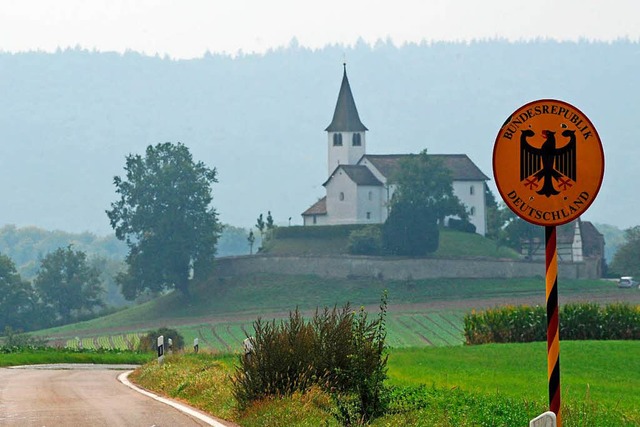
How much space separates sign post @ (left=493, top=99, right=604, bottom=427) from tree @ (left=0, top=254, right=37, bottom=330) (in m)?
132

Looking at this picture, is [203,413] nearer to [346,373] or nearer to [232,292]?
[346,373]

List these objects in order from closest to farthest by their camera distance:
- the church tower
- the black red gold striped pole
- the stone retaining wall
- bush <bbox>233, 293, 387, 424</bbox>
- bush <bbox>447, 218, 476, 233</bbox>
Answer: the black red gold striped pole < bush <bbox>233, 293, 387, 424</bbox> < the stone retaining wall < bush <bbox>447, 218, 476, 233</bbox> < the church tower

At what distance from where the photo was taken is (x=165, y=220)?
144 metres

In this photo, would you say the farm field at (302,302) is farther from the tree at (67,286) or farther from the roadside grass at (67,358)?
the roadside grass at (67,358)

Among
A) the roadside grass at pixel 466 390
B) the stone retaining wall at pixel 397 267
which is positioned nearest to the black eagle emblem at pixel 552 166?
the roadside grass at pixel 466 390

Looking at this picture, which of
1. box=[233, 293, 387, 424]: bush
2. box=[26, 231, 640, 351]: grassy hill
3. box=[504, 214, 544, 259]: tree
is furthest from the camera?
box=[504, 214, 544, 259]: tree

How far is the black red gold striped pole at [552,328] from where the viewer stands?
36.2 feet

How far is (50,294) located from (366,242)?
3453 centimetres

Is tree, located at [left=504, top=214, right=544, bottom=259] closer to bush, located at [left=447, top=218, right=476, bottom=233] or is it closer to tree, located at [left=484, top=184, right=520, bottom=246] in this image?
tree, located at [left=484, top=184, right=520, bottom=246]

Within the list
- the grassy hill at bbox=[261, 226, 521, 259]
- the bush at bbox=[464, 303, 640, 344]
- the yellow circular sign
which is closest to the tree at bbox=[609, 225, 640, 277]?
the grassy hill at bbox=[261, 226, 521, 259]

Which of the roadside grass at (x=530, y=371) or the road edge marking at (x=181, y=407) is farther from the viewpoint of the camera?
the roadside grass at (x=530, y=371)

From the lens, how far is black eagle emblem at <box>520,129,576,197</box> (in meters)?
10.8

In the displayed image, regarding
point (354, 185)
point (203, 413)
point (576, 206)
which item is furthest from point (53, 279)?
point (576, 206)

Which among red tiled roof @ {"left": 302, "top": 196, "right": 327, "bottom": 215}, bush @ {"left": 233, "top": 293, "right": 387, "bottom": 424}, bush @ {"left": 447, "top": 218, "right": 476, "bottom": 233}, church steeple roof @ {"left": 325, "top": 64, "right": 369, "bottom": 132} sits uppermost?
church steeple roof @ {"left": 325, "top": 64, "right": 369, "bottom": 132}
